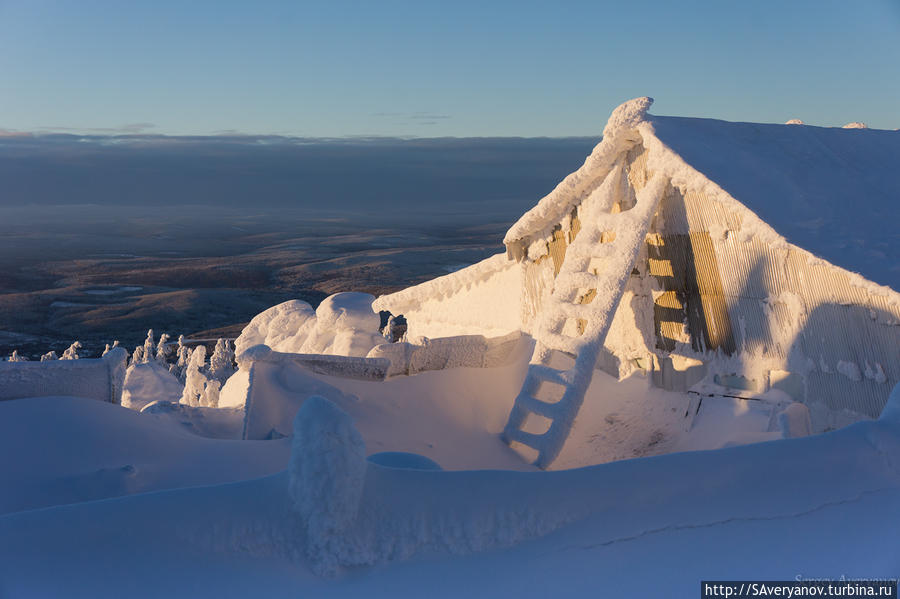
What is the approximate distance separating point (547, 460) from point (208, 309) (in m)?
29.5

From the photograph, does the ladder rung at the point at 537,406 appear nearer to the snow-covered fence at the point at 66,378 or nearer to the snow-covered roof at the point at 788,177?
the snow-covered roof at the point at 788,177

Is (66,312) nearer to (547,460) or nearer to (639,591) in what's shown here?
(547,460)

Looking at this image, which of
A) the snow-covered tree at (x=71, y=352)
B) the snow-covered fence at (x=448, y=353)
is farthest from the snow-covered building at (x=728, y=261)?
the snow-covered tree at (x=71, y=352)

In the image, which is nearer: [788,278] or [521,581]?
[521,581]

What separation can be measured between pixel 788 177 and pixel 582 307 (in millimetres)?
2940

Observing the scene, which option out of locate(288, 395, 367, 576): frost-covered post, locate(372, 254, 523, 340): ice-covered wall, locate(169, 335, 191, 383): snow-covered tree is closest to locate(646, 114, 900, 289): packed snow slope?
locate(372, 254, 523, 340): ice-covered wall

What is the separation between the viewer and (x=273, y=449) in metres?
6.40

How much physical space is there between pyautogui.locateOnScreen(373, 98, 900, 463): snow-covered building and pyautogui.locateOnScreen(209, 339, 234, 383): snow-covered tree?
10085 millimetres

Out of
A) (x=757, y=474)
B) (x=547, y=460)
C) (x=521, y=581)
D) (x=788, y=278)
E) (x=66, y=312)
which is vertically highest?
(x=788, y=278)

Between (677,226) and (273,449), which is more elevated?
(677,226)

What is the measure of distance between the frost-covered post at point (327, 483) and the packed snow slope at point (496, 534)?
3 cm

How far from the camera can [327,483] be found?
361 cm

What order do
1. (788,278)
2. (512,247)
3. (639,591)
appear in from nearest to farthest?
(639,591)
(788,278)
(512,247)

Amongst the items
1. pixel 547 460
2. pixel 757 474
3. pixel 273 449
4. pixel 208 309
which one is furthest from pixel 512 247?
pixel 208 309
